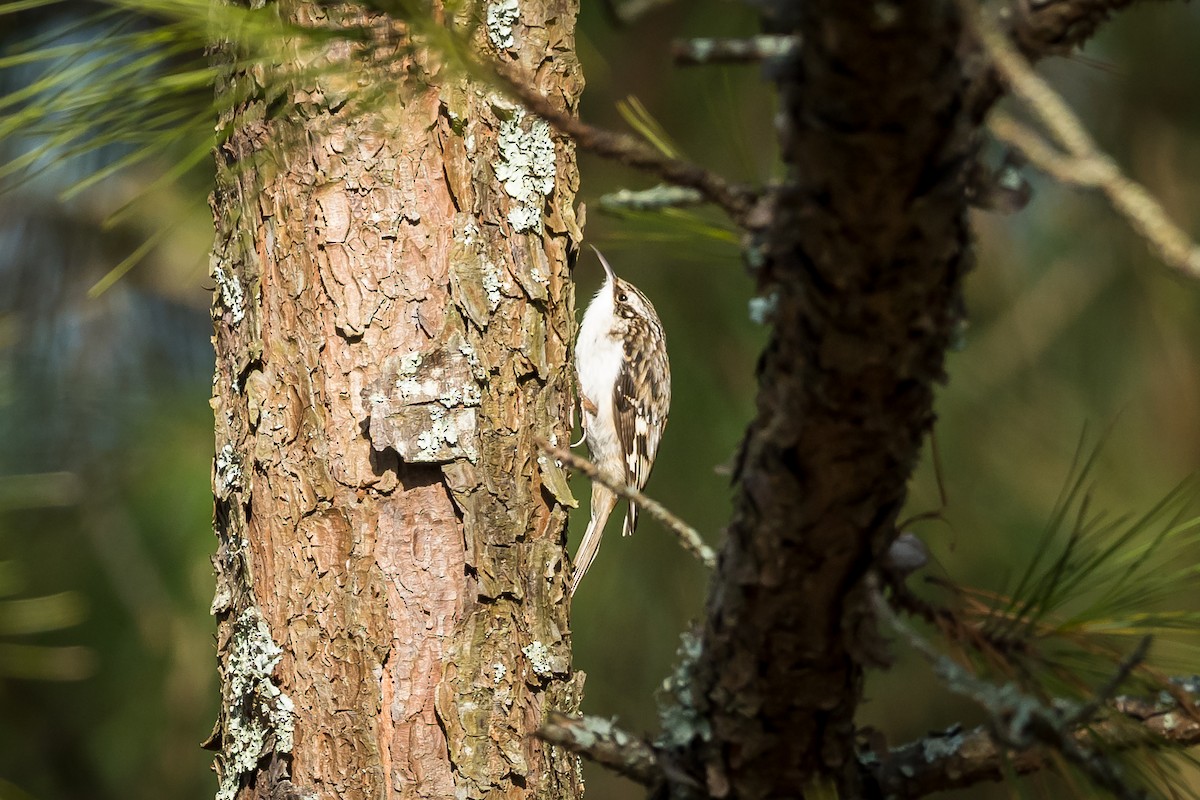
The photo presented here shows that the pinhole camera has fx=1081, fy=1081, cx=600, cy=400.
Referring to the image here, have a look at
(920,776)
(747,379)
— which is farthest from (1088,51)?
(920,776)

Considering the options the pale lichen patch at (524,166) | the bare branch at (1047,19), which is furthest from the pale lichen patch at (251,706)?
the bare branch at (1047,19)

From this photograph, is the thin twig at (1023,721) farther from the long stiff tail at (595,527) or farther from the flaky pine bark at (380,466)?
the long stiff tail at (595,527)

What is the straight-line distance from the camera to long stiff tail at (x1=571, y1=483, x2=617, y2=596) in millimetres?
3141

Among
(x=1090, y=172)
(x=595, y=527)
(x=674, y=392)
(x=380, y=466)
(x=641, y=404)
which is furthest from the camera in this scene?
(x=641, y=404)

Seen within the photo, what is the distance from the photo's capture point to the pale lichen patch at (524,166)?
1.85 metres

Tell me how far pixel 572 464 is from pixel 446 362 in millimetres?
471

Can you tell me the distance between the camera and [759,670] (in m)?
1.14

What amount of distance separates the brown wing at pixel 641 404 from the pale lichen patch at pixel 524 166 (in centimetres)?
154

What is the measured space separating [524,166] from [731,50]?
3.59 ft

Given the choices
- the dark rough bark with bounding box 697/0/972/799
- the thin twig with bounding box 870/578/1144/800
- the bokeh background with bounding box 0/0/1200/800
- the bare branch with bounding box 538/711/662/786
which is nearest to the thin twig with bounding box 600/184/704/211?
the dark rough bark with bounding box 697/0/972/799

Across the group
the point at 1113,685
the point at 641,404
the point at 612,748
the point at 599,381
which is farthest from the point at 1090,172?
the point at 599,381

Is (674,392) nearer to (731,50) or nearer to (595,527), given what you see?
(595,527)

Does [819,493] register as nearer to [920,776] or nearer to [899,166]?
[899,166]

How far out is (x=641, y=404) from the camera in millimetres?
3584
